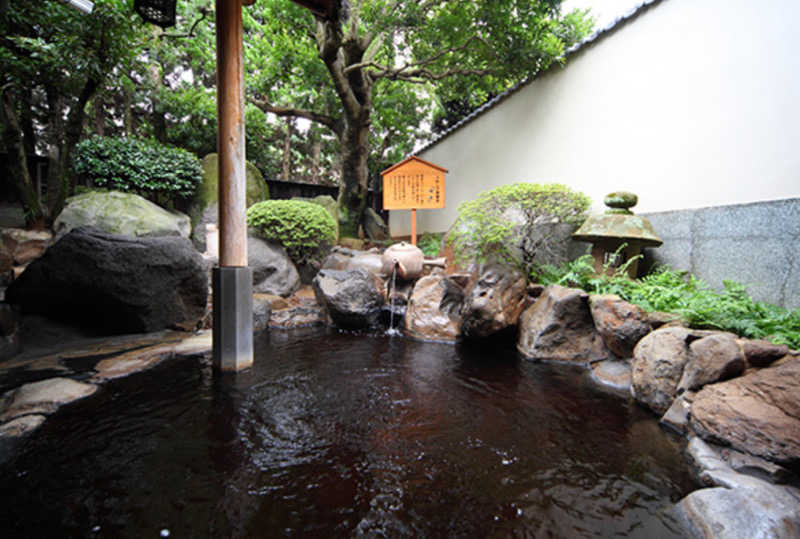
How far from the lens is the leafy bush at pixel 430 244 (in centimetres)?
1114

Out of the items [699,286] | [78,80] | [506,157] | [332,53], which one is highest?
[332,53]

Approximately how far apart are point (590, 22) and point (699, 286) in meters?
15.1

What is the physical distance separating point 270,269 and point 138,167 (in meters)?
4.65

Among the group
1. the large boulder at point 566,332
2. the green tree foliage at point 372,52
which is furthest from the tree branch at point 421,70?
the large boulder at point 566,332

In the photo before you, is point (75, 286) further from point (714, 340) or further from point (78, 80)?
point (714, 340)

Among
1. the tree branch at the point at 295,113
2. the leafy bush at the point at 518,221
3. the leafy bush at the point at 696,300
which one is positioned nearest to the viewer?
the leafy bush at the point at 696,300

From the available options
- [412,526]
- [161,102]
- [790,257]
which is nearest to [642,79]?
[790,257]

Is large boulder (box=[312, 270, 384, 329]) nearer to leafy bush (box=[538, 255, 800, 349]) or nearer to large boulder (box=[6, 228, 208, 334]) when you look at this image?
large boulder (box=[6, 228, 208, 334])

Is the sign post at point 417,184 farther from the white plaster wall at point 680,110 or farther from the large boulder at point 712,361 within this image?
the large boulder at point 712,361

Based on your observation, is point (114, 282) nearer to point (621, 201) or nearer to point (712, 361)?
point (712, 361)

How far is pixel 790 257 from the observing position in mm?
3762

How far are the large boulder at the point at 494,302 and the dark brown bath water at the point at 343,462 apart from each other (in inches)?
52.7

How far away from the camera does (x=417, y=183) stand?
859cm

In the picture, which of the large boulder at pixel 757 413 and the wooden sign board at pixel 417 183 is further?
the wooden sign board at pixel 417 183
